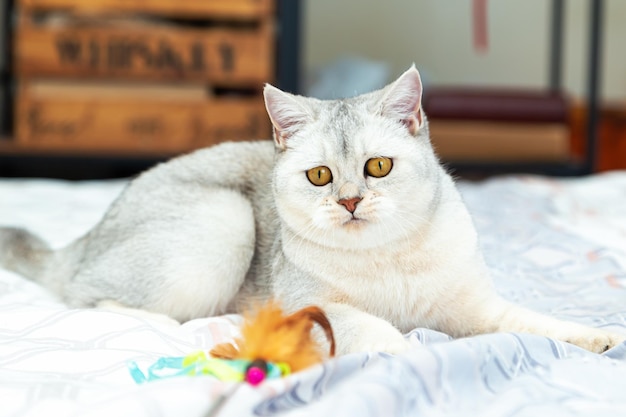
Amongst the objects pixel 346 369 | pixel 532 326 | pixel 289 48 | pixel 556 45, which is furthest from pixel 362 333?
pixel 556 45

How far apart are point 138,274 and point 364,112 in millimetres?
445

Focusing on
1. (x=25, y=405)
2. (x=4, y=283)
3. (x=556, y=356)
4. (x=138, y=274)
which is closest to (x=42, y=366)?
(x=25, y=405)

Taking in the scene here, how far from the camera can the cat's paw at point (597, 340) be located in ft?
3.41

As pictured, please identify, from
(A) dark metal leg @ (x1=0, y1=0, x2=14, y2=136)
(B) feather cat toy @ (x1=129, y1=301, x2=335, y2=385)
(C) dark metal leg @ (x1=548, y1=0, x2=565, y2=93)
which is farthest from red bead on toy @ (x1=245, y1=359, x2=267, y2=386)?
(C) dark metal leg @ (x1=548, y1=0, x2=565, y2=93)

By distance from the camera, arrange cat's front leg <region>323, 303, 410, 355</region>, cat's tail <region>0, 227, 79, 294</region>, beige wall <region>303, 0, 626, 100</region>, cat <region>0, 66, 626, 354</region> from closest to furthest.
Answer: cat's front leg <region>323, 303, 410, 355</region> → cat <region>0, 66, 626, 354</region> → cat's tail <region>0, 227, 79, 294</region> → beige wall <region>303, 0, 626, 100</region>

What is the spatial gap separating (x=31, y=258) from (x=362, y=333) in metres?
0.73

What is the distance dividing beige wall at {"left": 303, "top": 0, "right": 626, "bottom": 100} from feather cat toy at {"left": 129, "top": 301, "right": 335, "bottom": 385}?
3.29 meters

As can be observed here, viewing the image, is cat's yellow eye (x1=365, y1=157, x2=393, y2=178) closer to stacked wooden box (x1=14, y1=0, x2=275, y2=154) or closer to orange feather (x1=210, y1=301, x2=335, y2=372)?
orange feather (x1=210, y1=301, x2=335, y2=372)

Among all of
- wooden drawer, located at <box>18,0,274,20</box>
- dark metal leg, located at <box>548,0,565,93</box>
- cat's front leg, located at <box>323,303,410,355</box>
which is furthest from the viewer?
dark metal leg, located at <box>548,0,565,93</box>

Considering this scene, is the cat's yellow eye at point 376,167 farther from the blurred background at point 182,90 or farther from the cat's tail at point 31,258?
the blurred background at point 182,90

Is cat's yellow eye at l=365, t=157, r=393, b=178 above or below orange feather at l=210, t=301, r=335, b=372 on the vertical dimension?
above

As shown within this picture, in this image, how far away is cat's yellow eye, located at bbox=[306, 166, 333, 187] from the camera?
3.60ft

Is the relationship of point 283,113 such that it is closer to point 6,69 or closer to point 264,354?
point 264,354

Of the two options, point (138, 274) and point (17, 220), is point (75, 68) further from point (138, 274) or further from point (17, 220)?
point (138, 274)
